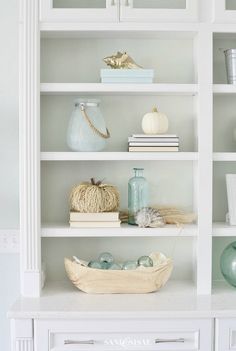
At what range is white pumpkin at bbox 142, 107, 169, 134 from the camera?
2.27 metres

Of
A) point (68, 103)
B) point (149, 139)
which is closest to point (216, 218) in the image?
point (149, 139)

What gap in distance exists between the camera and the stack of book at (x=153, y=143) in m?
2.25

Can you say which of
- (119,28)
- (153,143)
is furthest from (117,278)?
(119,28)

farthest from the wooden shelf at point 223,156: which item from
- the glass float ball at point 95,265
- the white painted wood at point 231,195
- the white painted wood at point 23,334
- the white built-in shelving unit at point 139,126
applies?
the white painted wood at point 23,334

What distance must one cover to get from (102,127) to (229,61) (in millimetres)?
620

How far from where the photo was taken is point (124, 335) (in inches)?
79.5

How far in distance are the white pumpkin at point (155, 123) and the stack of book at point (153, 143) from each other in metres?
0.03

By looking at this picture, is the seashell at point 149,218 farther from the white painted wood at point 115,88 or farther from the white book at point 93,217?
the white painted wood at point 115,88

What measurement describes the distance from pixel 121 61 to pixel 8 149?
2.16ft

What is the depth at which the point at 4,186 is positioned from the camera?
244cm

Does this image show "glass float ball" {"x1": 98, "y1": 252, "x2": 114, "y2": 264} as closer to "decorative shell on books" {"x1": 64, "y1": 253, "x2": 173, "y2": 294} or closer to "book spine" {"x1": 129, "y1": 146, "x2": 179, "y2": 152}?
"decorative shell on books" {"x1": 64, "y1": 253, "x2": 173, "y2": 294}

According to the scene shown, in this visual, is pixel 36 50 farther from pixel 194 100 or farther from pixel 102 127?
pixel 194 100

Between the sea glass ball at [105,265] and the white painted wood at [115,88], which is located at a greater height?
the white painted wood at [115,88]

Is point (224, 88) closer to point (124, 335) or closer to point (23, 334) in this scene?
point (124, 335)
